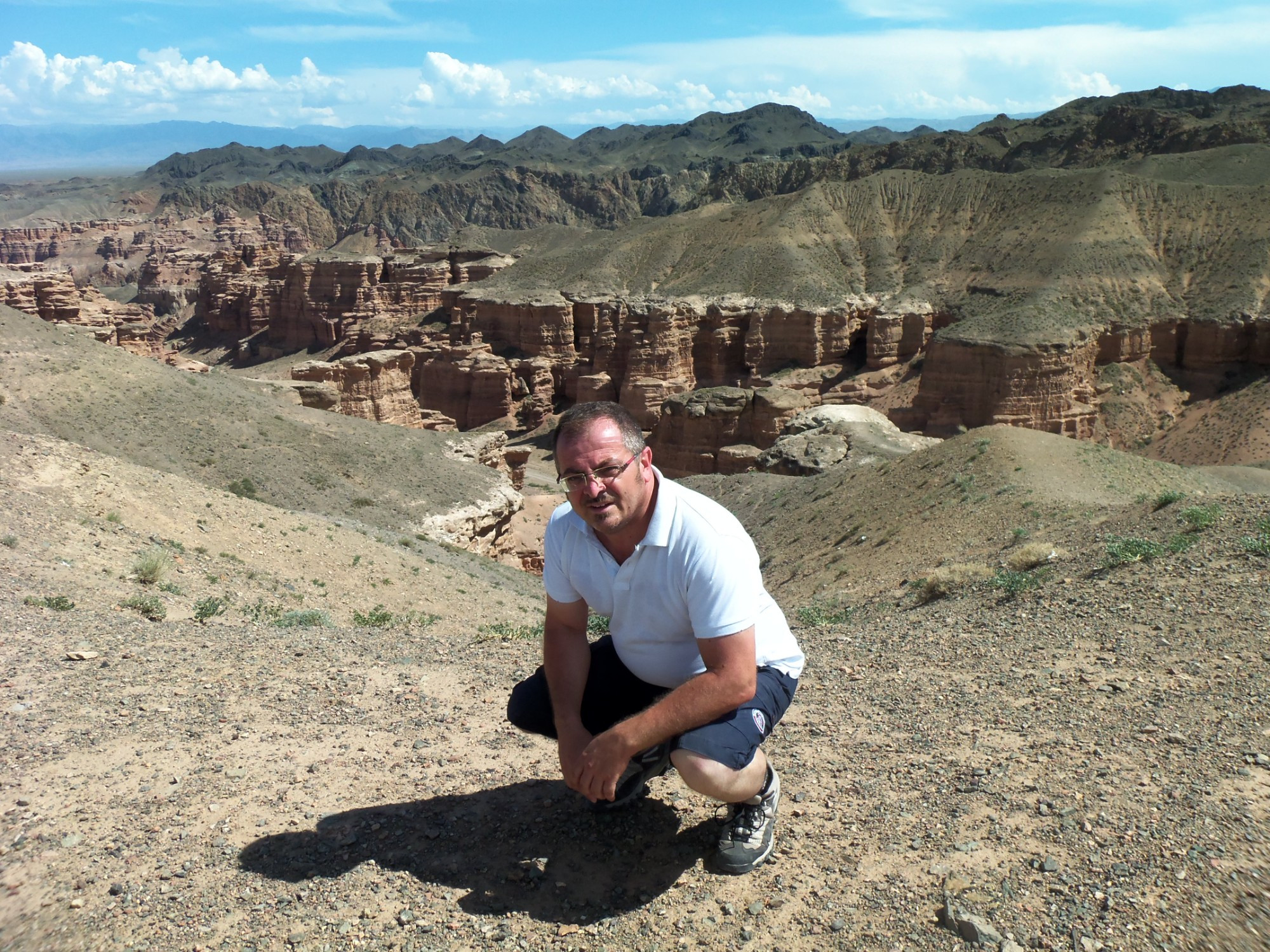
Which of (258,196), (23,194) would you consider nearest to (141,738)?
(258,196)

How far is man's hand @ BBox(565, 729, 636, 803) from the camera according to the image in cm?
390

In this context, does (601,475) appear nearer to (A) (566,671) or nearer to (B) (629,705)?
(A) (566,671)

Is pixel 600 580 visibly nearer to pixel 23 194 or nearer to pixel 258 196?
pixel 258 196

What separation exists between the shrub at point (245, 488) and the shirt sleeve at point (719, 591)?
19.7 meters

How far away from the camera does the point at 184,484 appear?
53.9 ft

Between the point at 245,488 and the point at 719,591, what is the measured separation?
20.4m

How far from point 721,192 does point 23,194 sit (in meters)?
134

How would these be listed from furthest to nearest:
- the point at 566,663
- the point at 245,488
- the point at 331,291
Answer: the point at 331,291
the point at 245,488
the point at 566,663

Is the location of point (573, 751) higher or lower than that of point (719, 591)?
lower

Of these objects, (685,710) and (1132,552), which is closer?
(685,710)

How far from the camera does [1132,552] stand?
896 cm

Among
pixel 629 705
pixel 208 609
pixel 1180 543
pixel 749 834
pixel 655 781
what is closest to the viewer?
pixel 749 834

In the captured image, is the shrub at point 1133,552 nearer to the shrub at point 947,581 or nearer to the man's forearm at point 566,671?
the shrub at point 947,581

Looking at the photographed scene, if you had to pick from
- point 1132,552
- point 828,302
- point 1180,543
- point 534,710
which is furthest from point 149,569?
point 828,302
